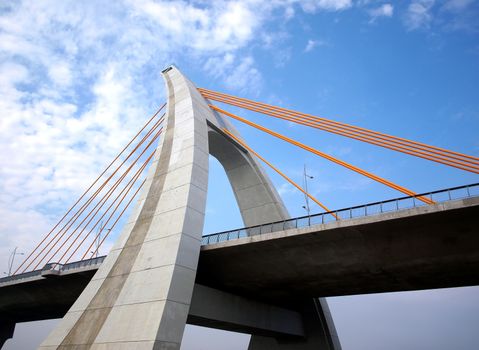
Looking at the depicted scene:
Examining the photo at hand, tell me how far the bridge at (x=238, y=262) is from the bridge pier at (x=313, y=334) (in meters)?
0.07

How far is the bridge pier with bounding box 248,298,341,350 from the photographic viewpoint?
24.9 m

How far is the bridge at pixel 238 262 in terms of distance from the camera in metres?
15.2

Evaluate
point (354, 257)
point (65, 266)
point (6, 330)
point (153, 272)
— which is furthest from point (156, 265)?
point (6, 330)

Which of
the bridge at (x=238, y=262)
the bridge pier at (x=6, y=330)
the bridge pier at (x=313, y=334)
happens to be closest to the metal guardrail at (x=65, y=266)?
the bridge at (x=238, y=262)

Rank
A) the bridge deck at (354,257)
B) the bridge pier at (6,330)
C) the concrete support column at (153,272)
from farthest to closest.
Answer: the bridge pier at (6,330) → the bridge deck at (354,257) → the concrete support column at (153,272)

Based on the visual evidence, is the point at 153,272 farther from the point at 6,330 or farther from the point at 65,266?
the point at 6,330

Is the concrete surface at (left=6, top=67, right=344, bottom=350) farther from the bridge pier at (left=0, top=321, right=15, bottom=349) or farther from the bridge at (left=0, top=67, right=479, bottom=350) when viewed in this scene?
the bridge pier at (left=0, top=321, right=15, bottom=349)

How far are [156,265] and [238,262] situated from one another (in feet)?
15.5

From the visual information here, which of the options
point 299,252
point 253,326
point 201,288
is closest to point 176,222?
point 201,288

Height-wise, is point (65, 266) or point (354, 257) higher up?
point (65, 266)

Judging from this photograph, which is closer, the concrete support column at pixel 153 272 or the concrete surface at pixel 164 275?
the concrete support column at pixel 153 272

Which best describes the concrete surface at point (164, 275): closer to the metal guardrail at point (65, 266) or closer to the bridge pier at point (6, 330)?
the metal guardrail at point (65, 266)

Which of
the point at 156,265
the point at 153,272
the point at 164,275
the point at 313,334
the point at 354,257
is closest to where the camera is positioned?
the point at 164,275

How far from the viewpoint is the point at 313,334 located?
25.2 metres
